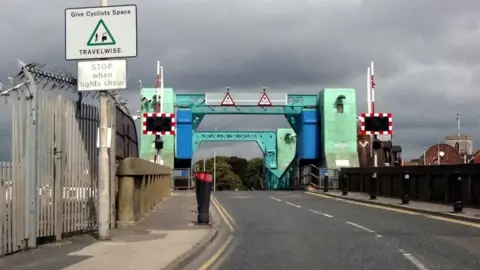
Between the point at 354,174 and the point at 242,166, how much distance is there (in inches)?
4453

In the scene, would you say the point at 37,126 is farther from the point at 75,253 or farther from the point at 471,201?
the point at 471,201

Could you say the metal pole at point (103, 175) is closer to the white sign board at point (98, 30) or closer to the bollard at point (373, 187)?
the white sign board at point (98, 30)

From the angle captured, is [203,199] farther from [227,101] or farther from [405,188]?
[227,101]

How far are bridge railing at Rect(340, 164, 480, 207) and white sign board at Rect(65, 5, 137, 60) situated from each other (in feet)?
43.7

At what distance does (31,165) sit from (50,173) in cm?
92

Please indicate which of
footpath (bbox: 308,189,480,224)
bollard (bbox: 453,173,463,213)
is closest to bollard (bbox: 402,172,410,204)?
footpath (bbox: 308,189,480,224)

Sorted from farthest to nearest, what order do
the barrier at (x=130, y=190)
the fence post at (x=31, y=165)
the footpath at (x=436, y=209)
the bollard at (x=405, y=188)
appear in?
the bollard at (x=405, y=188) < the footpath at (x=436, y=209) < the barrier at (x=130, y=190) < the fence post at (x=31, y=165)

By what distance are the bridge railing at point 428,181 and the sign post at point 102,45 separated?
1323cm

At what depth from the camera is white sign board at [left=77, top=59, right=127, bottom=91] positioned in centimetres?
1377

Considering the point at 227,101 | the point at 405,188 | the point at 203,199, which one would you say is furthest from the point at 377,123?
the point at 203,199

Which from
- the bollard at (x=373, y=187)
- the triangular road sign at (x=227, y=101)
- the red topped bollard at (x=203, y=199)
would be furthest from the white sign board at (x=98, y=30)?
the triangular road sign at (x=227, y=101)

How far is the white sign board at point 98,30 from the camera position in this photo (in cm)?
1363

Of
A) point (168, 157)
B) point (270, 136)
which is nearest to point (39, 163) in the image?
point (168, 157)

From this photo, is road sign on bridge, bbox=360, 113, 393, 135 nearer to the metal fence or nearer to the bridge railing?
the bridge railing
